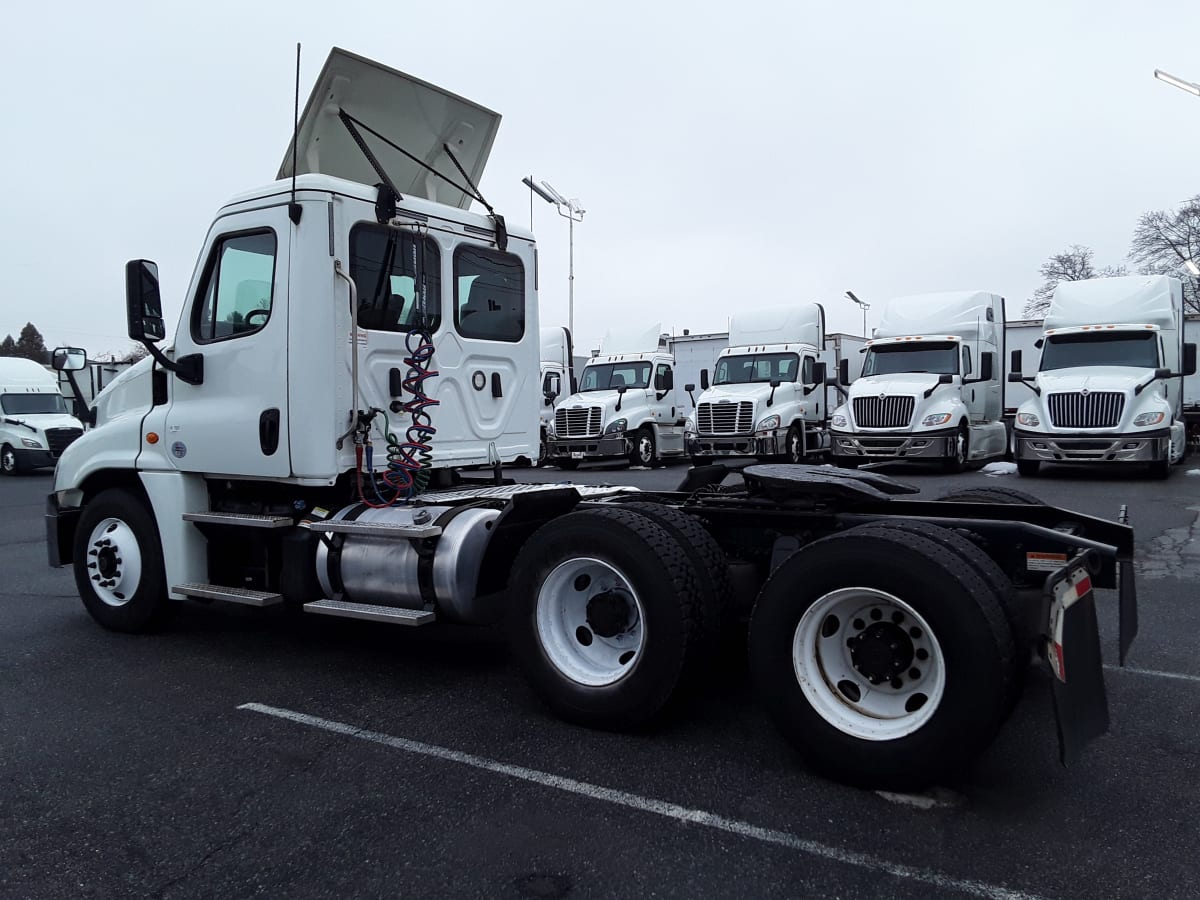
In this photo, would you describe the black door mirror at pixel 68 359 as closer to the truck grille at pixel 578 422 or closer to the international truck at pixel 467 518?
the international truck at pixel 467 518

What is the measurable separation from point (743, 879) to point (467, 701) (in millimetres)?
2105

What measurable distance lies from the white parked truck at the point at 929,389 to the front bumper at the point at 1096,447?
1.45 metres

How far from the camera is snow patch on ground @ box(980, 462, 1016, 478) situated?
688 inches

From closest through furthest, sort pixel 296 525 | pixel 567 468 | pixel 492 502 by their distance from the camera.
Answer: pixel 492 502 < pixel 296 525 < pixel 567 468

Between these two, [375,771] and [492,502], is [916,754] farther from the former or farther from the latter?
[492,502]

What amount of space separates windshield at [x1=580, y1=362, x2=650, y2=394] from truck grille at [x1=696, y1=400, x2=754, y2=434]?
2.11m

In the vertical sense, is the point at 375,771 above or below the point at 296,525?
below

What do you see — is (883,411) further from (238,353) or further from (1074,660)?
(1074,660)

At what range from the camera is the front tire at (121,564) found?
5.78m

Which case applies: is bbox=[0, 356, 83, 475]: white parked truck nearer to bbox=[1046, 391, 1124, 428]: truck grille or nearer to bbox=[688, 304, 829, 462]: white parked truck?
bbox=[688, 304, 829, 462]: white parked truck

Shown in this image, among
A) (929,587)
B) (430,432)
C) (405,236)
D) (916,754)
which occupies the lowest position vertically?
(916,754)

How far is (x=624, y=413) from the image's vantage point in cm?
2036

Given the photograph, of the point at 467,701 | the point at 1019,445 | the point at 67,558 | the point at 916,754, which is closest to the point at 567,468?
the point at 1019,445

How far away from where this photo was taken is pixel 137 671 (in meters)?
5.25
